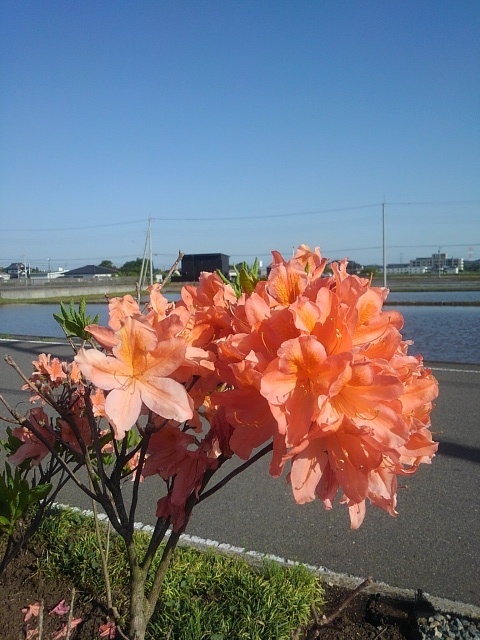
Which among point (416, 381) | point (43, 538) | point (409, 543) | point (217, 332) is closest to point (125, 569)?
point (43, 538)

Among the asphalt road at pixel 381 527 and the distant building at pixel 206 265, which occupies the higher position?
the distant building at pixel 206 265

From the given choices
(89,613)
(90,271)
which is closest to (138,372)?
(89,613)

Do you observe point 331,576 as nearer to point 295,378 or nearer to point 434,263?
point 295,378

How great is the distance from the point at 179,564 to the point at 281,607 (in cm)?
62


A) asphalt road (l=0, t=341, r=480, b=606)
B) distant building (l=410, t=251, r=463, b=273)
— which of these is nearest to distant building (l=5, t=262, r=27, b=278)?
distant building (l=410, t=251, r=463, b=273)

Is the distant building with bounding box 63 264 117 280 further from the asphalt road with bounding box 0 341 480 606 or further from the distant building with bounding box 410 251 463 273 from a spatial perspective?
the asphalt road with bounding box 0 341 480 606

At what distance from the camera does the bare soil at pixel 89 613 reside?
230 cm

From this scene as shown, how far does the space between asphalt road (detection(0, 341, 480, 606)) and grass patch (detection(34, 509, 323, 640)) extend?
595mm

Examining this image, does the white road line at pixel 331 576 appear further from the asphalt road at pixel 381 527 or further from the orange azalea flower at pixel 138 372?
the orange azalea flower at pixel 138 372

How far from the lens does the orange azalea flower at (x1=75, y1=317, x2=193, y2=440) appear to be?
2.88 feet

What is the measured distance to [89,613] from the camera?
8.09 feet

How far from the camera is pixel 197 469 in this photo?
1.19 meters

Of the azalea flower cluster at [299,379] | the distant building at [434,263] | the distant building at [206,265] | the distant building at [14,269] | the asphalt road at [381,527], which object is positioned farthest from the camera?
the distant building at [14,269]

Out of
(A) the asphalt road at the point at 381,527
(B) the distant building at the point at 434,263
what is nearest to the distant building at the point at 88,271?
(B) the distant building at the point at 434,263
